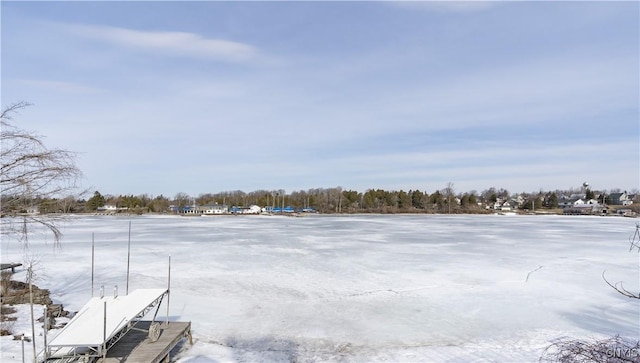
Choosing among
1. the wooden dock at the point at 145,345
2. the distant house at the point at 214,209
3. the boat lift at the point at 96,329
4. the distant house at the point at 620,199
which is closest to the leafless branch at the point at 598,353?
the boat lift at the point at 96,329

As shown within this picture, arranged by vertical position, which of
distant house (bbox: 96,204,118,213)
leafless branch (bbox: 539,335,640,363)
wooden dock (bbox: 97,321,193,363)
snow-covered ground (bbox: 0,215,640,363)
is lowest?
snow-covered ground (bbox: 0,215,640,363)

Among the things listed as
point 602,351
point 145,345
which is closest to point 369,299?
point 145,345

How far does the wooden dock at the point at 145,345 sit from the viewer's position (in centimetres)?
621

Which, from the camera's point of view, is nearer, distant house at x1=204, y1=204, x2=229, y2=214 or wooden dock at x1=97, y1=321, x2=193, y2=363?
wooden dock at x1=97, y1=321, x2=193, y2=363

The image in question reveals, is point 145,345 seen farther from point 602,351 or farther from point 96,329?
point 602,351

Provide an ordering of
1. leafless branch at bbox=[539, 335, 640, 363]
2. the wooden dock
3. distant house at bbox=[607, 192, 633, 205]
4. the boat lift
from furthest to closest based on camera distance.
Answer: distant house at bbox=[607, 192, 633, 205], the wooden dock, the boat lift, leafless branch at bbox=[539, 335, 640, 363]

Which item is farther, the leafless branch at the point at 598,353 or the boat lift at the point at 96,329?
the boat lift at the point at 96,329

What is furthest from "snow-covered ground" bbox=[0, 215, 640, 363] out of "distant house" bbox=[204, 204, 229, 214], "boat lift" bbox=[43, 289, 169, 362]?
"distant house" bbox=[204, 204, 229, 214]

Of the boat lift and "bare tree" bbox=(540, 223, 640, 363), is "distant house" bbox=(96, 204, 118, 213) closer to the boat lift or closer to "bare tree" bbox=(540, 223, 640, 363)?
the boat lift

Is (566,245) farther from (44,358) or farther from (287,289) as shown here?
(44,358)

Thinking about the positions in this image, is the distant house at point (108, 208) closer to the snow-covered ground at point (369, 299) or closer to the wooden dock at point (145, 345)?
the snow-covered ground at point (369, 299)

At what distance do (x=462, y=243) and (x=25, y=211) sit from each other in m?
22.9

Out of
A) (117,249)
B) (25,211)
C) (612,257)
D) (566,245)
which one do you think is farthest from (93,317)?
(566,245)

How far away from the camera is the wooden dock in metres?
6.21
